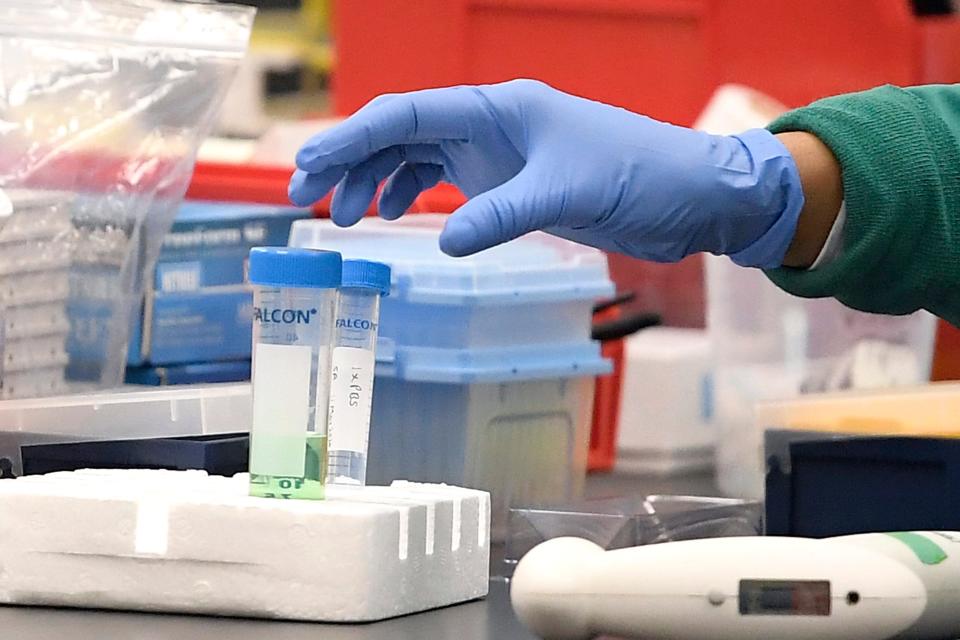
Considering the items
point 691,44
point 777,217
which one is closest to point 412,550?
point 777,217

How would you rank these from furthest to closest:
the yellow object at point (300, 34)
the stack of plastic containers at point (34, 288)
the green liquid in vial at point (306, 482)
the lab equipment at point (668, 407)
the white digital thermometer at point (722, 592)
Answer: the yellow object at point (300, 34) < the lab equipment at point (668, 407) < the stack of plastic containers at point (34, 288) < the green liquid in vial at point (306, 482) < the white digital thermometer at point (722, 592)

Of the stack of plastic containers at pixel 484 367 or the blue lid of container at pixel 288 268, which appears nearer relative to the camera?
the blue lid of container at pixel 288 268

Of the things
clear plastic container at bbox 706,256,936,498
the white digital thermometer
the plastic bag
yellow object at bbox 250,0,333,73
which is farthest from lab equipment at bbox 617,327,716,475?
yellow object at bbox 250,0,333,73

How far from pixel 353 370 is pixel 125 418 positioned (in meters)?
0.19

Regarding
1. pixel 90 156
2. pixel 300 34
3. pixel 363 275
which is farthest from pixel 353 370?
pixel 300 34

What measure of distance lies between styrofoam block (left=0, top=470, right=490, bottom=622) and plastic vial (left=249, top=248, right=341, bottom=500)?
0.02 meters

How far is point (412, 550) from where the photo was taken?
3.36 feet

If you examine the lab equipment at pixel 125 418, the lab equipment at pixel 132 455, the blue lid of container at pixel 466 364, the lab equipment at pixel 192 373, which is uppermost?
the blue lid of container at pixel 466 364

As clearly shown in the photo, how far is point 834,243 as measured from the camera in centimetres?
120

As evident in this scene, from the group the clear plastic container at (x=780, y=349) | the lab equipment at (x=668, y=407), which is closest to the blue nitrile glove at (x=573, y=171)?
the clear plastic container at (x=780, y=349)

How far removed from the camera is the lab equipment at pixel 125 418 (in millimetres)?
1208

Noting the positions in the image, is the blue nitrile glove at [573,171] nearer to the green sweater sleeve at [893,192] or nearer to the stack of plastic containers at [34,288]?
the green sweater sleeve at [893,192]

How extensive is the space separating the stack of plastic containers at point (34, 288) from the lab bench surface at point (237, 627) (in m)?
0.37

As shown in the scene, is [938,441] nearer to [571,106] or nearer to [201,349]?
[571,106]
